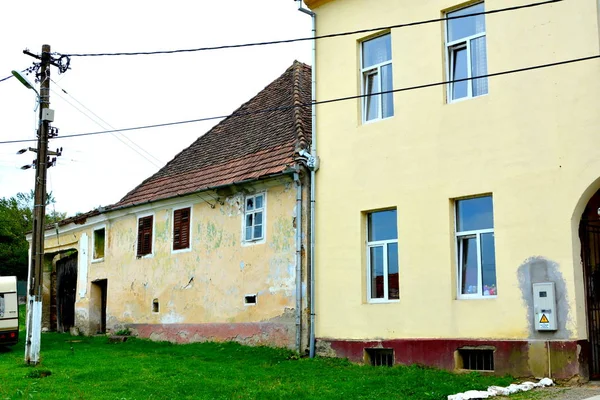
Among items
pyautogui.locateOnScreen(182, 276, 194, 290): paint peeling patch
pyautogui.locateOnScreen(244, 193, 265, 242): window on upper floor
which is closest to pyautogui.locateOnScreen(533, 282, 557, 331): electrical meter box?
pyautogui.locateOnScreen(244, 193, 265, 242): window on upper floor

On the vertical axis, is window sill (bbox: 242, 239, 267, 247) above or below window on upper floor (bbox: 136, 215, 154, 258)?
below

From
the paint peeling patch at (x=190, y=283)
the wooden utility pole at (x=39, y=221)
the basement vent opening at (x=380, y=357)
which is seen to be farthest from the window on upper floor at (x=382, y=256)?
the wooden utility pole at (x=39, y=221)

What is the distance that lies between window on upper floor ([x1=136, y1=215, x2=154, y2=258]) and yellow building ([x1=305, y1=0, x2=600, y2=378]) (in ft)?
23.9

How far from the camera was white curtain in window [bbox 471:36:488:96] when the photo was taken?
13.6 meters

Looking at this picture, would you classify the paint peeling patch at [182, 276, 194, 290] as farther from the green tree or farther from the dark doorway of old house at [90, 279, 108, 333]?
the green tree

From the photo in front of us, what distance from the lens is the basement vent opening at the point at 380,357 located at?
1452 centimetres

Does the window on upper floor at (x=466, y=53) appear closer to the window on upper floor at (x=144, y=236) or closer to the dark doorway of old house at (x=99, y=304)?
the window on upper floor at (x=144, y=236)

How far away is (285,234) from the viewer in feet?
54.9

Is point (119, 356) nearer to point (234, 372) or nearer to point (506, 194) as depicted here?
point (234, 372)

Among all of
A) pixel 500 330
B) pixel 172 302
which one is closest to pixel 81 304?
pixel 172 302

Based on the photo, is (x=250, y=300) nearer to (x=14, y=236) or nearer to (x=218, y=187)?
(x=218, y=187)

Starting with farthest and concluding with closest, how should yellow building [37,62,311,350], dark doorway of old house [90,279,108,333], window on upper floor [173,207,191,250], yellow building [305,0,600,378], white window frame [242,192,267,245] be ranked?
dark doorway of old house [90,279,108,333] < window on upper floor [173,207,191,250] < white window frame [242,192,267,245] < yellow building [37,62,311,350] < yellow building [305,0,600,378]

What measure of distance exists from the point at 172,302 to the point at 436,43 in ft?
34.2

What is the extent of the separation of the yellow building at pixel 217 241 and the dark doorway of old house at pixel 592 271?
20.1 feet
